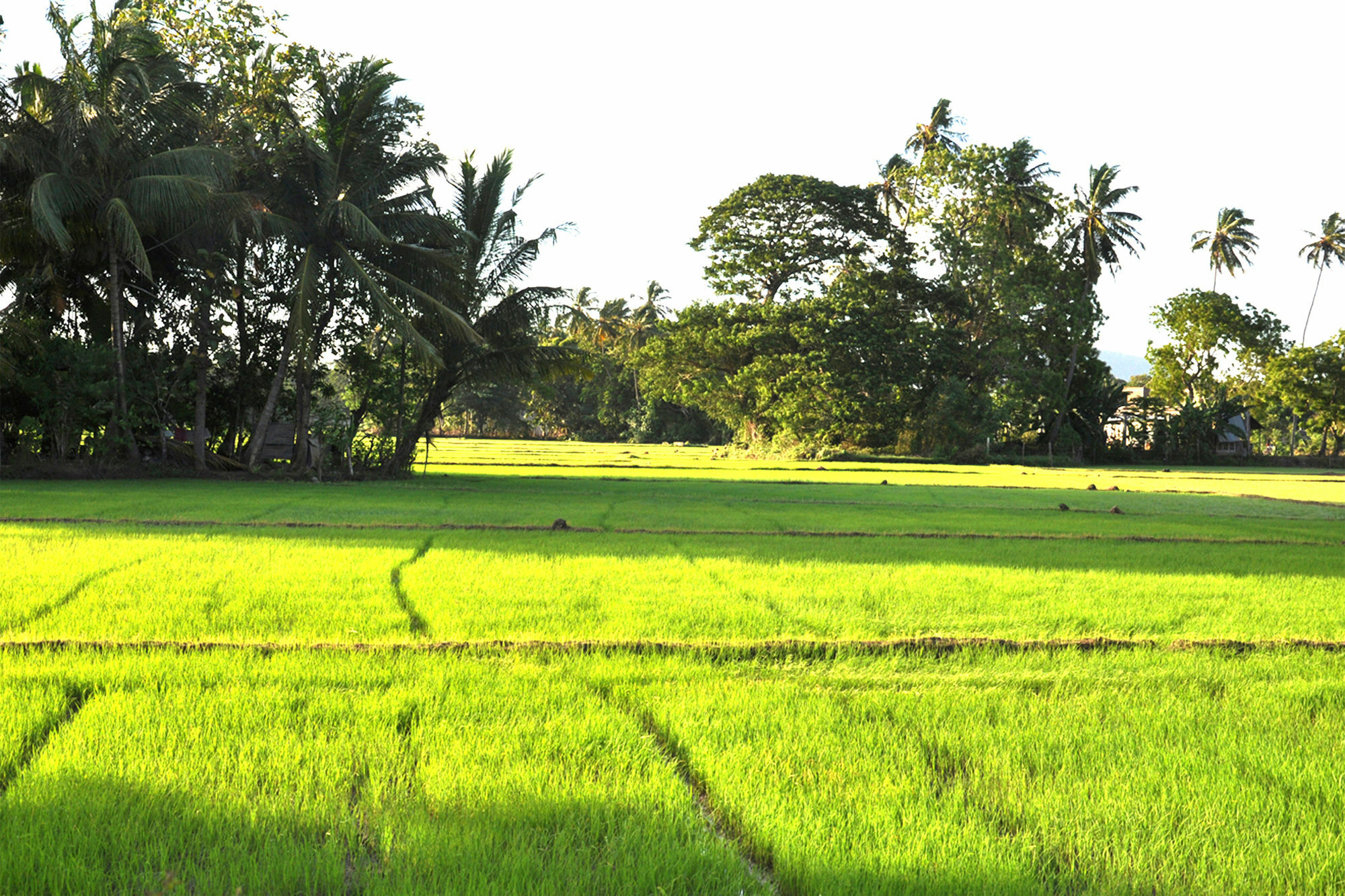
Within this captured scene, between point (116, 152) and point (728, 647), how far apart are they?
16259 millimetres

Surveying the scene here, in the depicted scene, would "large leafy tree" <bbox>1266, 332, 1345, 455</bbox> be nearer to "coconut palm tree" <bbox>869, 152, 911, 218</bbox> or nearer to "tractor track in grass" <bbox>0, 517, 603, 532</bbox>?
"coconut palm tree" <bbox>869, 152, 911, 218</bbox>

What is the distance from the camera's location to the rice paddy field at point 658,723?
2.07 metres

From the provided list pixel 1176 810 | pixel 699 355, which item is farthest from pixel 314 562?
pixel 699 355

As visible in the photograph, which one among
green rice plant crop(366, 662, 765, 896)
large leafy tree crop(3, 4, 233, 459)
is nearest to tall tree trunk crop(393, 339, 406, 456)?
large leafy tree crop(3, 4, 233, 459)

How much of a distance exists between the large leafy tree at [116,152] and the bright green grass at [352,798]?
14.0 meters

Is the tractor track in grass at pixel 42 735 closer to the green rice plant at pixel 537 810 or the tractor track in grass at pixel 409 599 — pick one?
the green rice plant at pixel 537 810

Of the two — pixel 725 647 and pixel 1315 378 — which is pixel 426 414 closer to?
pixel 725 647

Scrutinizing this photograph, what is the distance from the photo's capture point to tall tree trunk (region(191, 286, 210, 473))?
55.1 ft

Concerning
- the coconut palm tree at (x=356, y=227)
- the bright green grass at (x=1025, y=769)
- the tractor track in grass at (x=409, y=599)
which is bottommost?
the tractor track in grass at (x=409, y=599)

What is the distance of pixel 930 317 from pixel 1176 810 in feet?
121

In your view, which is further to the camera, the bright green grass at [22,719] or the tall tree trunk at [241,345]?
the tall tree trunk at [241,345]

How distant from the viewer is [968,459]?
3566 centimetres

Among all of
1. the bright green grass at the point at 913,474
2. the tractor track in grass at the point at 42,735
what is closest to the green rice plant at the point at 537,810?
the tractor track in grass at the point at 42,735

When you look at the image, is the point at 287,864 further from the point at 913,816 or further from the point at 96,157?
the point at 96,157
